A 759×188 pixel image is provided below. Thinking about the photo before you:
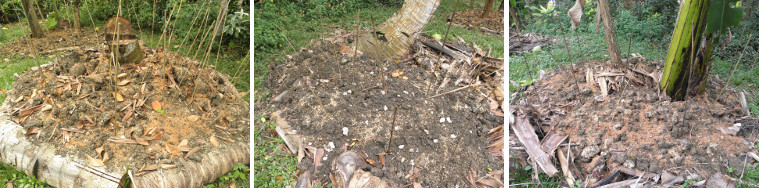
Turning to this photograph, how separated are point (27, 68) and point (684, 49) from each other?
17.7 feet

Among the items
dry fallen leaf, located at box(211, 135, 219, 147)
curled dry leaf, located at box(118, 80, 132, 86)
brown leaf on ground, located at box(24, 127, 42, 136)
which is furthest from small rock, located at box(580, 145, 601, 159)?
brown leaf on ground, located at box(24, 127, 42, 136)

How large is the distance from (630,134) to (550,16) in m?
2.07

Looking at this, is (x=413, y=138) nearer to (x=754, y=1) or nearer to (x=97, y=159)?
(x=97, y=159)

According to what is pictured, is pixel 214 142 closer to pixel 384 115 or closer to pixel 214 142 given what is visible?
pixel 214 142

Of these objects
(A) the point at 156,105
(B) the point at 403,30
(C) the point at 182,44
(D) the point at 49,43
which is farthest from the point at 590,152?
(D) the point at 49,43

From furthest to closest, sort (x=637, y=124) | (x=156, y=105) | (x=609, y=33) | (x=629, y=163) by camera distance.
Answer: (x=609, y=33) < (x=156, y=105) < (x=637, y=124) < (x=629, y=163)

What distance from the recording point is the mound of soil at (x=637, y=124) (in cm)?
256

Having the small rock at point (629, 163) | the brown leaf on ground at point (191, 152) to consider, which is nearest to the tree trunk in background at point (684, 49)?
the small rock at point (629, 163)

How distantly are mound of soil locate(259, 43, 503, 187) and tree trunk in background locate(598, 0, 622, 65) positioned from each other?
128 cm

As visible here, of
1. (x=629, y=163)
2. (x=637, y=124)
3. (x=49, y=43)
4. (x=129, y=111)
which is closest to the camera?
(x=629, y=163)

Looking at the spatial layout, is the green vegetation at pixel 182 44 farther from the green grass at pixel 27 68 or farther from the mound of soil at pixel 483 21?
the mound of soil at pixel 483 21

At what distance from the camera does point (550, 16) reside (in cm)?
452

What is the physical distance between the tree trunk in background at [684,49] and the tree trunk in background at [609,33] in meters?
0.41

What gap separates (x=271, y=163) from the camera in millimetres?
1809
